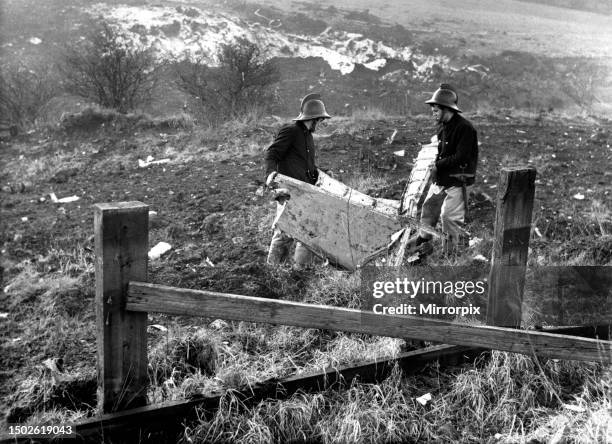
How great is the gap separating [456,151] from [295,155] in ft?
4.81

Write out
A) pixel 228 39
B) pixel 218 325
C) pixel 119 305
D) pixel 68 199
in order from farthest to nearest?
pixel 228 39, pixel 68 199, pixel 218 325, pixel 119 305

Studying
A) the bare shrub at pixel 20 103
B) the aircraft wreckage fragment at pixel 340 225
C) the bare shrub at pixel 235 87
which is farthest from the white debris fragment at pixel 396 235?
the bare shrub at pixel 20 103

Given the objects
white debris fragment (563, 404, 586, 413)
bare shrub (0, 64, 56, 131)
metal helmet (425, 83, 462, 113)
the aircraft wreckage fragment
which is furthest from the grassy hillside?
bare shrub (0, 64, 56, 131)

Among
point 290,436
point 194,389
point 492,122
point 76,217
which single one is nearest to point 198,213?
point 76,217

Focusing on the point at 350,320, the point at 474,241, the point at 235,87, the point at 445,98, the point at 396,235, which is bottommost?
the point at 474,241

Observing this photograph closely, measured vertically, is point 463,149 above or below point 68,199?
above

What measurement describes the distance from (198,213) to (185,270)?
66.0 inches

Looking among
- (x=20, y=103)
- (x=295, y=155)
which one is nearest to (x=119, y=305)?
(x=295, y=155)

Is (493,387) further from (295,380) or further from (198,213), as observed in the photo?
(198,213)

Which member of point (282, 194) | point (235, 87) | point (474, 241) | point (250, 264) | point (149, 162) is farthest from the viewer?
point (235, 87)

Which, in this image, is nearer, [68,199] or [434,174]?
[434,174]

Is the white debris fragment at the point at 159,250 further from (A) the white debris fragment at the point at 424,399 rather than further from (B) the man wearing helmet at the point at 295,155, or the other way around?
(A) the white debris fragment at the point at 424,399

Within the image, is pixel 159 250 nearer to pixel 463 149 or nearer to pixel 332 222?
pixel 332 222

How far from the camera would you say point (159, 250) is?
5285mm
